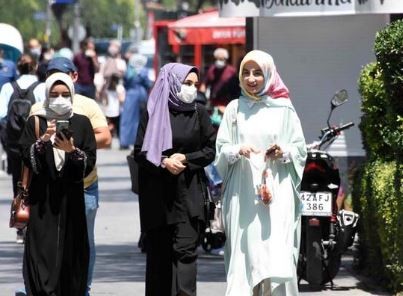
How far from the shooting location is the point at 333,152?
15.8 metres

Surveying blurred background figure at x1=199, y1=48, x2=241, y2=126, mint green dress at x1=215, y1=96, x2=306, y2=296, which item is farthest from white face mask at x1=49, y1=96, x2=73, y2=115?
blurred background figure at x1=199, y1=48, x2=241, y2=126

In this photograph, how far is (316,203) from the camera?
1251 centimetres

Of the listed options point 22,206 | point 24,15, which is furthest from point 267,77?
point 24,15

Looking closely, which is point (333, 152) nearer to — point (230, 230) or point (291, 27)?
point (291, 27)

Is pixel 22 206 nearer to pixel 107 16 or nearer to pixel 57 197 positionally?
pixel 57 197

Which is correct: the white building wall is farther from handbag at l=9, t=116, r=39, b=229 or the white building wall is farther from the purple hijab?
handbag at l=9, t=116, r=39, b=229

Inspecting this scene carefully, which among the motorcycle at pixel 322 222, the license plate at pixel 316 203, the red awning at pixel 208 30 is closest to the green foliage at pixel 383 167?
the motorcycle at pixel 322 222

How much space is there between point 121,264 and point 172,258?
12.8 feet

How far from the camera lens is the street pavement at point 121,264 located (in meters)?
12.6

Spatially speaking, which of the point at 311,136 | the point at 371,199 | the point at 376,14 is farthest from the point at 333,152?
the point at 371,199

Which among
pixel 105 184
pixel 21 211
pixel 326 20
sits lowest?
pixel 105 184

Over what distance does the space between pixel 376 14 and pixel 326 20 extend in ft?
1.70

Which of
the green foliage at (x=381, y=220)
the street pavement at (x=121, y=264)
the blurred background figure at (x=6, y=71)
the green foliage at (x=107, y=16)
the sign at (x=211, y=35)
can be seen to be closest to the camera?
the green foliage at (x=381, y=220)

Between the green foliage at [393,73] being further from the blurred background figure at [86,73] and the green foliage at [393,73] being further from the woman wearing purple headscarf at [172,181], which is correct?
the blurred background figure at [86,73]
